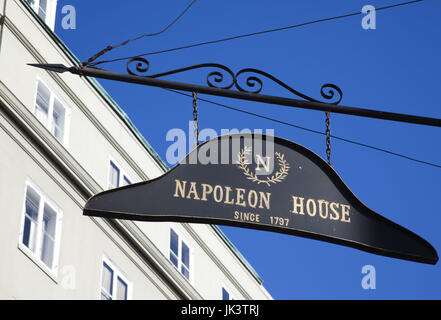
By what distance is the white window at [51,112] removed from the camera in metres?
21.0

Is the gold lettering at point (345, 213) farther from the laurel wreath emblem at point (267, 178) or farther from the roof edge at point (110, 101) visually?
the roof edge at point (110, 101)

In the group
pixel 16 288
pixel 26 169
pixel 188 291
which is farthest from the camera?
pixel 188 291

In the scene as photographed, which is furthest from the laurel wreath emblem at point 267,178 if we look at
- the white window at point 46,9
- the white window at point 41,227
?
the white window at point 46,9

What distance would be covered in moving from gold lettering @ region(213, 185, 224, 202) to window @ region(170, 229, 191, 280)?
15.6 meters

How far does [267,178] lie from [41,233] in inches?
441

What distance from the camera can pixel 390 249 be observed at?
9156mm

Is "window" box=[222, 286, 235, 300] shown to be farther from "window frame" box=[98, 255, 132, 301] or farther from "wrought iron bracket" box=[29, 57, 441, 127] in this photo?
"wrought iron bracket" box=[29, 57, 441, 127]

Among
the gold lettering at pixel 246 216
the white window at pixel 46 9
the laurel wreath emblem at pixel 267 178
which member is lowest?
the gold lettering at pixel 246 216

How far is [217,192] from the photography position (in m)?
9.09

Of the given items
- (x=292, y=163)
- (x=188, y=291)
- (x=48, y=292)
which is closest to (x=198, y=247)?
Result: (x=188, y=291)

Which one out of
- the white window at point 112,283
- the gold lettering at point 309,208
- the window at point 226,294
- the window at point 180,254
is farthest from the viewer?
the window at point 226,294

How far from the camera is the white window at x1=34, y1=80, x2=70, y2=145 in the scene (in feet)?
69.1

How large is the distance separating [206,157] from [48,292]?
10.8m
